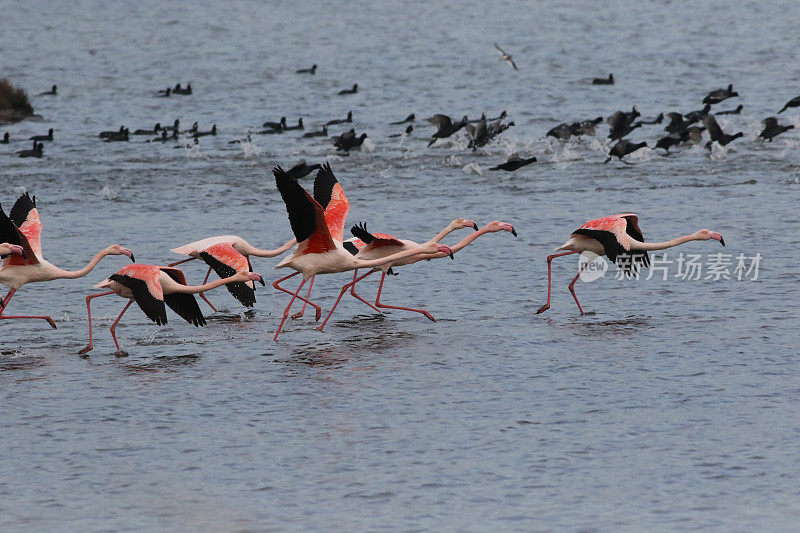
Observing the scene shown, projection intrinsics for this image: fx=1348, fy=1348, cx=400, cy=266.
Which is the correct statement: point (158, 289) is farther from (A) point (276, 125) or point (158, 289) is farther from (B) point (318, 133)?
(A) point (276, 125)

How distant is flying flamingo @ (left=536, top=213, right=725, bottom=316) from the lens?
14.1 meters

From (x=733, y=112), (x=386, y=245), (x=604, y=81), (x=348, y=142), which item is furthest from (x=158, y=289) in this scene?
(x=604, y=81)

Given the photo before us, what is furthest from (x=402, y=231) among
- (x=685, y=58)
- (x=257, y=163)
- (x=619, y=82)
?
(x=685, y=58)

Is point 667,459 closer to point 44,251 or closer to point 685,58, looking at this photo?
point 44,251

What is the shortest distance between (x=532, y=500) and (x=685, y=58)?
3400 cm

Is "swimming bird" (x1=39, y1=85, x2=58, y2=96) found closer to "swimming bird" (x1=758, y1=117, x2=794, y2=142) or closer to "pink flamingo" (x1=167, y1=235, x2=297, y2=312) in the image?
"swimming bird" (x1=758, y1=117, x2=794, y2=142)

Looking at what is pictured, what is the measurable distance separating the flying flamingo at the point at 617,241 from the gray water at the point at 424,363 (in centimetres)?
41

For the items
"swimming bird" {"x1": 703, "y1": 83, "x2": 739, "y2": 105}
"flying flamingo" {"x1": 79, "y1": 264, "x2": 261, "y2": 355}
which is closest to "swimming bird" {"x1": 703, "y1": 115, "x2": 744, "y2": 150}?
"swimming bird" {"x1": 703, "y1": 83, "x2": 739, "y2": 105}

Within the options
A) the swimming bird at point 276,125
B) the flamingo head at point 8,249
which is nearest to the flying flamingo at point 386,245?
the flamingo head at point 8,249

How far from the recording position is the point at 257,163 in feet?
82.7

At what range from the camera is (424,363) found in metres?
12.1

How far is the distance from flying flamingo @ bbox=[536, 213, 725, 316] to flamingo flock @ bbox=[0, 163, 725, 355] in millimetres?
11

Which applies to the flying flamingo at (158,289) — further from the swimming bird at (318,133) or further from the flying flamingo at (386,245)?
the swimming bird at (318,133)

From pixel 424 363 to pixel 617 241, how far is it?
306cm
